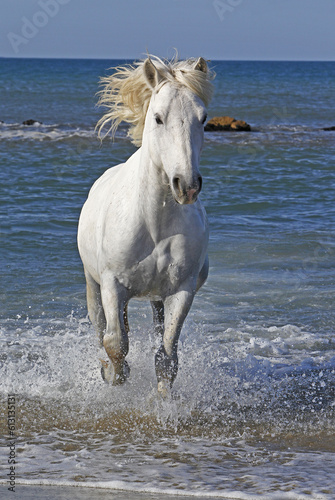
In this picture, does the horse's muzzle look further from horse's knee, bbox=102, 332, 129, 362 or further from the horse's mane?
horse's knee, bbox=102, 332, 129, 362

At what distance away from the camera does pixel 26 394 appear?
14.9 feet

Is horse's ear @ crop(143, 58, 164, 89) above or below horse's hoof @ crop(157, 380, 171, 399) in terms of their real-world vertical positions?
above

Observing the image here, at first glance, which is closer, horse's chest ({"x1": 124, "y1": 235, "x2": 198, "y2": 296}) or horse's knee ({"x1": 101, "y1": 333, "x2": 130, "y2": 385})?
horse's chest ({"x1": 124, "y1": 235, "x2": 198, "y2": 296})

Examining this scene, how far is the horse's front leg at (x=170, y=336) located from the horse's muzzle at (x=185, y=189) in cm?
80

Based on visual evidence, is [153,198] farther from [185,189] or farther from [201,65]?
[201,65]

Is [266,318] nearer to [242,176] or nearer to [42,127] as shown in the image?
[242,176]

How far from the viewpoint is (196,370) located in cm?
482

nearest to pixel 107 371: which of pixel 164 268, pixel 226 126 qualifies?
pixel 164 268

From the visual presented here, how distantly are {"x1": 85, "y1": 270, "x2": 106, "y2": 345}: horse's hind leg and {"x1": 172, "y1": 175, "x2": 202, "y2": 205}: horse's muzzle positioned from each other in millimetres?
1703

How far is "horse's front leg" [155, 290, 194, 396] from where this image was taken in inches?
155

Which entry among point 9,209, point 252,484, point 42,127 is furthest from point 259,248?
point 42,127

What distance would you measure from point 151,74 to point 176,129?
466mm

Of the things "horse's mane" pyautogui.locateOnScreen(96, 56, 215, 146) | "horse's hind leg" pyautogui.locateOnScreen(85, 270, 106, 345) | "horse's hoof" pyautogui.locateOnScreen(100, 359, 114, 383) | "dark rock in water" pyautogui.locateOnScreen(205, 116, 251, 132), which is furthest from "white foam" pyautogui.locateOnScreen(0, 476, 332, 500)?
"dark rock in water" pyautogui.locateOnScreen(205, 116, 251, 132)

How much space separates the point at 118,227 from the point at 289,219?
6131mm
